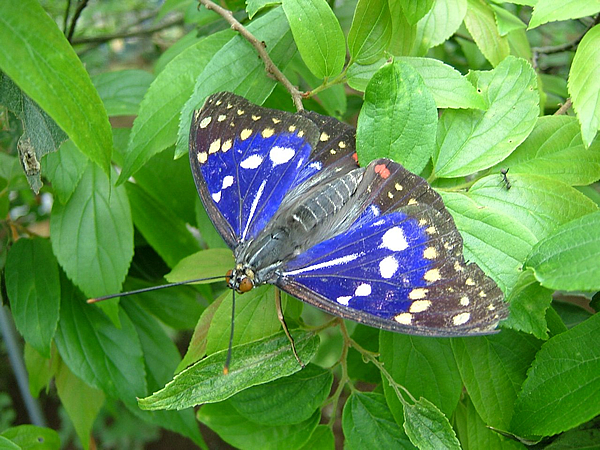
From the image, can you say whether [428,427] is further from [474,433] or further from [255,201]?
[255,201]

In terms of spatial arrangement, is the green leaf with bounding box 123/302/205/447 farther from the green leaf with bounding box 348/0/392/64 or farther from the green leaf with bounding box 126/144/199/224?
the green leaf with bounding box 348/0/392/64

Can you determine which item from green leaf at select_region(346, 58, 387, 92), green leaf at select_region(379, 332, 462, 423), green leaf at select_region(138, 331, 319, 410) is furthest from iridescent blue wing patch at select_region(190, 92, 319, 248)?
green leaf at select_region(379, 332, 462, 423)

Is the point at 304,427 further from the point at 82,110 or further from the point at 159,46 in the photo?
the point at 159,46

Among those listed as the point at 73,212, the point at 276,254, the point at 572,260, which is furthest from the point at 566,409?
the point at 73,212

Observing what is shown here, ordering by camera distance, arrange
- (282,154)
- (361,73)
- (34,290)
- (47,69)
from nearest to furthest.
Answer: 1. (47,69)
2. (361,73)
3. (282,154)
4. (34,290)

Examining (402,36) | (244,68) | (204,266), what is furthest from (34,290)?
(402,36)

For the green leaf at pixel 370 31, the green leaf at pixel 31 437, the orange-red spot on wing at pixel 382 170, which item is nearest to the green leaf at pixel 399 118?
the orange-red spot on wing at pixel 382 170
